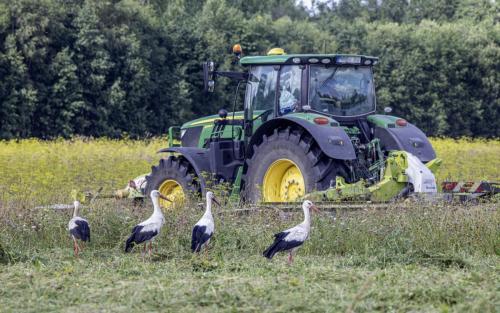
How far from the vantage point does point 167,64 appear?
127ft

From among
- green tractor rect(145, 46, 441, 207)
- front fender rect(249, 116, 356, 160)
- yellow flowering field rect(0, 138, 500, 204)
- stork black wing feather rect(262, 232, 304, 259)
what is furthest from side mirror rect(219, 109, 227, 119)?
stork black wing feather rect(262, 232, 304, 259)

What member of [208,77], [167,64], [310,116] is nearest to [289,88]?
[310,116]

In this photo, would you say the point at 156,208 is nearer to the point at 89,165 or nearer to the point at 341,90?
the point at 341,90

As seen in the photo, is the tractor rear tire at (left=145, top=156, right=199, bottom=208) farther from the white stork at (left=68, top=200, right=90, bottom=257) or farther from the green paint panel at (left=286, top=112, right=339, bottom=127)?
the white stork at (left=68, top=200, right=90, bottom=257)

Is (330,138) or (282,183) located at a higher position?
(330,138)

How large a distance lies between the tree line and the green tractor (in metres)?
19.1

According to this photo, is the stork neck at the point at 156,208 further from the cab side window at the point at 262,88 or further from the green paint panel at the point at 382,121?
the green paint panel at the point at 382,121

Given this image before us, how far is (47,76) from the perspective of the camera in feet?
113

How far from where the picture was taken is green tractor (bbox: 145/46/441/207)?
1343 cm

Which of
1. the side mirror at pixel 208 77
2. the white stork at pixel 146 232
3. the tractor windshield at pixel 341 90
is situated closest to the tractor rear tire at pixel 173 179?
the side mirror at pixel 208 77

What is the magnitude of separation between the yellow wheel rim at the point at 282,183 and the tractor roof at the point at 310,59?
1.54 m

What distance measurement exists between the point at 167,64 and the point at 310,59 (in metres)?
24.7

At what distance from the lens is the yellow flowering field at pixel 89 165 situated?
64.9ft

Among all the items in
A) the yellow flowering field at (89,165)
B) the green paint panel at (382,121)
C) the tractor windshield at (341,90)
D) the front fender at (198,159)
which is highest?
the tractor windshield at (341,90)
